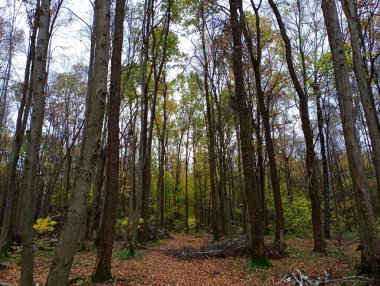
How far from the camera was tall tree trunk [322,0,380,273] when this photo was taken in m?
5.80

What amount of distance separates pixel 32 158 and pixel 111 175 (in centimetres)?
268

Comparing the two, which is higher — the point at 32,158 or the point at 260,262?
the point at 32,158

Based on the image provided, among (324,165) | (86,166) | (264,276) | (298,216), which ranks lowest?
(264,276)

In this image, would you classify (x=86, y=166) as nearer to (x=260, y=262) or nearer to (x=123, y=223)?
(x=260, y=262)

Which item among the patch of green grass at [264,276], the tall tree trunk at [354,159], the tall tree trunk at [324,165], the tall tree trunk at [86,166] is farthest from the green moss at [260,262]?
the tall tree trunk at [324,165]

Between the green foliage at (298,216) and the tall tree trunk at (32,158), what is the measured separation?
19.0 m

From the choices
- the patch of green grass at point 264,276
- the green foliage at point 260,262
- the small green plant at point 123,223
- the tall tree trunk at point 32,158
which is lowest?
the patch of green grass at point 264,276

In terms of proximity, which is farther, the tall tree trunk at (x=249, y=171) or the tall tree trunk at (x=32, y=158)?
the tall tree trunk at (x=249, y=171)

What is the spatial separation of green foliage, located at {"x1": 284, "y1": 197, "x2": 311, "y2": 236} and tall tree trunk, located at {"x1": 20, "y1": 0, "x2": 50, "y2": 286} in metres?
19.0

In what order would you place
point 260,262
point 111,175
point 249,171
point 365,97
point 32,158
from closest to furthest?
point 32,158
point 365,97
point 111,175
point 260,262
point 249,171

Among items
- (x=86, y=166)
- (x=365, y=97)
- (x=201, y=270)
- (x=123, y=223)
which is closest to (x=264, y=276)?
(x=201, y=270)

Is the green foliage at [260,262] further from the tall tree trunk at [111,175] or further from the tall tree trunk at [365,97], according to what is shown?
the tall tree trunk at [111,175]

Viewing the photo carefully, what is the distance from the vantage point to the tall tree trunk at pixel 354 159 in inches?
228

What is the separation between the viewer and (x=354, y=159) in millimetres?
6156
